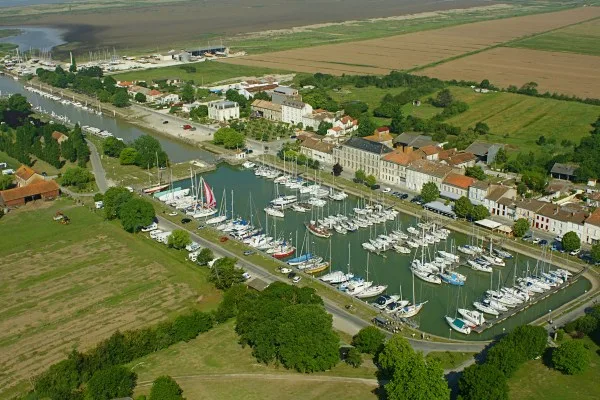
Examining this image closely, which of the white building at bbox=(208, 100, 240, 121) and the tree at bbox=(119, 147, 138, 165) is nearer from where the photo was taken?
the tree at bbox=(119, 147, 138, 165)

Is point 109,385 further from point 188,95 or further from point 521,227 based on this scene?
point 188,95

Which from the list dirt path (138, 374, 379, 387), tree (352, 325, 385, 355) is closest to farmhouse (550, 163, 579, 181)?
tree (352, 325, 385, 355)

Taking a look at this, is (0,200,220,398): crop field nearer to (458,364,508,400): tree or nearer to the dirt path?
the dirt path

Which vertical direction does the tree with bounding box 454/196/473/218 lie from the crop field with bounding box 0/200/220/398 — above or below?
above

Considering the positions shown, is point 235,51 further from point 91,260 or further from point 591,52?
point 91,260

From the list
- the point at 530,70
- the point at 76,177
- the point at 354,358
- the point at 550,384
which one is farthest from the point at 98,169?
the point at 530,70

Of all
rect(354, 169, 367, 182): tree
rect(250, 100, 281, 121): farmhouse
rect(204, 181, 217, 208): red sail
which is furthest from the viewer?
rect(250, 100, 281, 121): farmhouse
